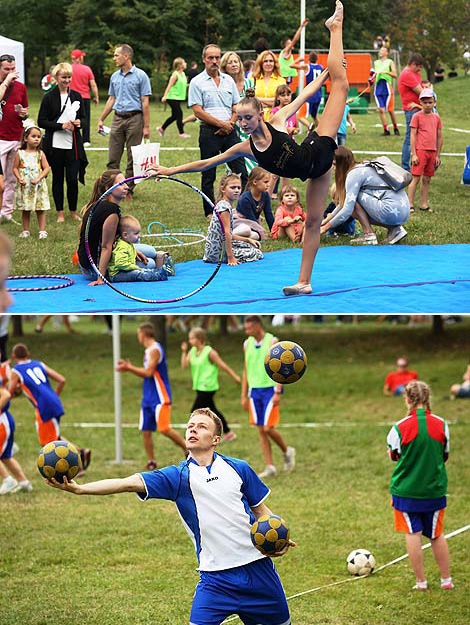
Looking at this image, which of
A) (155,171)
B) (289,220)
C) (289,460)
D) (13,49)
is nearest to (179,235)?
(289,220)

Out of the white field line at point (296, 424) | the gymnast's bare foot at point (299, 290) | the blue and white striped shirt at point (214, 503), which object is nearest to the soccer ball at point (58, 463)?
the blue and white striped shirt at point (214, 503)

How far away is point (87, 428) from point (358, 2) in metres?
7.46

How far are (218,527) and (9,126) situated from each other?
6.59 m

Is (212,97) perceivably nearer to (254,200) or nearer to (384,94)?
(254,200)

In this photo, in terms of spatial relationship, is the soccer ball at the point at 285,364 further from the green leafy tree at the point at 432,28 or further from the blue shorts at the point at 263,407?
the green leafy tree at the point at 432,28

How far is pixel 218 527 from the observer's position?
5.64 m

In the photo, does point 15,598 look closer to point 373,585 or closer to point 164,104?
point 373,585

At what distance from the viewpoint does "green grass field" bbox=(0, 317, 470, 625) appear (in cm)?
729

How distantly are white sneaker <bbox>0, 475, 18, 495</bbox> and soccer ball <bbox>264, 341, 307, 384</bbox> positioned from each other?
5.03 m

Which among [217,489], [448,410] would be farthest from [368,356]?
[217,489]

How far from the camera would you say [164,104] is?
17.0m

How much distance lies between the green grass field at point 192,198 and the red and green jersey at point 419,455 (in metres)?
2.90

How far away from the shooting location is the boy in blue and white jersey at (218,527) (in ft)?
18.3

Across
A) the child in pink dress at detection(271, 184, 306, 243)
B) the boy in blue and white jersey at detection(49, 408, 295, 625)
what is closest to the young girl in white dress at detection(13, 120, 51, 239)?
the child in pink dress at detection(271, 184, 306, 243)
